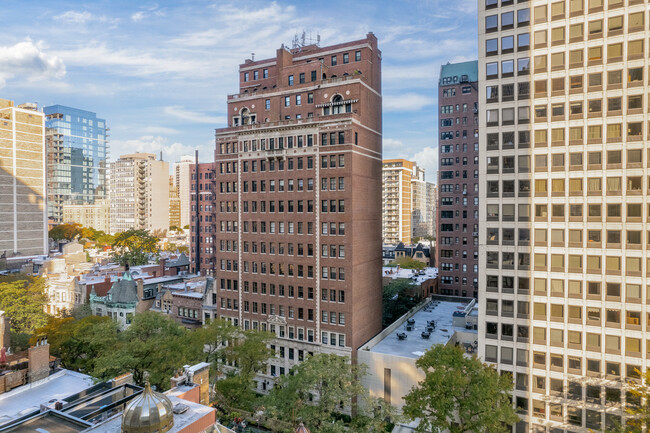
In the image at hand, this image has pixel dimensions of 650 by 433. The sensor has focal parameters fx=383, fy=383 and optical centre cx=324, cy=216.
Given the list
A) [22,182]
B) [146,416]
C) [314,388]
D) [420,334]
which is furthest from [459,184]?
[22,182]

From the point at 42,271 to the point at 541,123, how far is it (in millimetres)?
119657

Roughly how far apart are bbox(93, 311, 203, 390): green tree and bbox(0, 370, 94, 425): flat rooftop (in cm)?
237

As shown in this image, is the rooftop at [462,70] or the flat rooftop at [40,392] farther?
the rooftop at [462,70]

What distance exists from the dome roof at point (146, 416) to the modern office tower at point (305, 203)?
40654 mm

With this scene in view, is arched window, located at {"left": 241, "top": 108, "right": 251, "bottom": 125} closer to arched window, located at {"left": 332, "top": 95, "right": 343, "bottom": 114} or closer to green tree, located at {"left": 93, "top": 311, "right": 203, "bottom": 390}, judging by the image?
arched window, located at {"left": 332, "top": 95, "right": 343, "bottom": 114}

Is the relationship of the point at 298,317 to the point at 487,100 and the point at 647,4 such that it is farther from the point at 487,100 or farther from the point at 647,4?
the point at 647,4

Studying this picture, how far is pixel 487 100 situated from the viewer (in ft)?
172

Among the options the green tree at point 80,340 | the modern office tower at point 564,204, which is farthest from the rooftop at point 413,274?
the green tree at point 80,340

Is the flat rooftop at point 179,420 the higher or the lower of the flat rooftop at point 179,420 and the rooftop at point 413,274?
the higher

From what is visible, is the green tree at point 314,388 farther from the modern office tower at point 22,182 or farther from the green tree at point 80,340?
the modern office tower at point 22,182

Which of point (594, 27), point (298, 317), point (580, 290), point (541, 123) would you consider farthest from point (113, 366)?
point (594, 27)

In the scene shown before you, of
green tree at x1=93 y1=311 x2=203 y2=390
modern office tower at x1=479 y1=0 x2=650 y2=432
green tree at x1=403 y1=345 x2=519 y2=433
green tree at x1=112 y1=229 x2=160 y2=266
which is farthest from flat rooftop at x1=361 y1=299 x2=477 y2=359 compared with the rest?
green tree at x1=112 y1=229 x2=160 y2=266

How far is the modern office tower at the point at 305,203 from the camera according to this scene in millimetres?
62562

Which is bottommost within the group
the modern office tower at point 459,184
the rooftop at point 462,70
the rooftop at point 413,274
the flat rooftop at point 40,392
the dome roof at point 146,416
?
the flat rooftop at point 40,392
